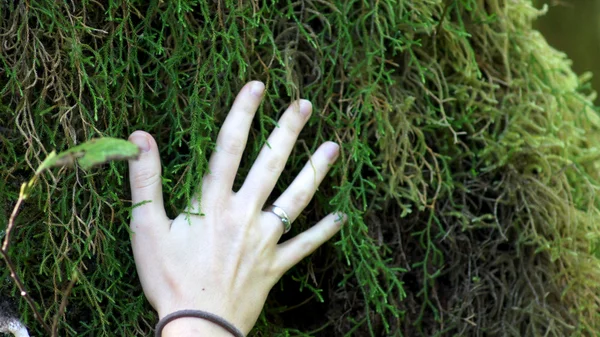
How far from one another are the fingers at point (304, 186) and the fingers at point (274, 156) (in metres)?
0.03

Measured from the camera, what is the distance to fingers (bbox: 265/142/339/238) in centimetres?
100

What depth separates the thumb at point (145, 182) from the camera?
0.92 meters

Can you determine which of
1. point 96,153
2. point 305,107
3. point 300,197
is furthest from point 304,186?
point 96,153

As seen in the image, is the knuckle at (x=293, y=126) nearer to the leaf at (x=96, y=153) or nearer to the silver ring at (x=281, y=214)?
the silver ring at (x=281, y=214)

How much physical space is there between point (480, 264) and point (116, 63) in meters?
0.67

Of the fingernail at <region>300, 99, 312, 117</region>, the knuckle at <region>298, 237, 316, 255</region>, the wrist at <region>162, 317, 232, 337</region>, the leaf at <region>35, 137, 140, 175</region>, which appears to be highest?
the leaf at <region>35, 137, 140, 175</region>

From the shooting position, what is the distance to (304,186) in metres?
1.00

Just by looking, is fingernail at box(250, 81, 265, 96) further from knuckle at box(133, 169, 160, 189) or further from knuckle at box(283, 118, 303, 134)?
knuckle at box(133, 169, 160, 189)

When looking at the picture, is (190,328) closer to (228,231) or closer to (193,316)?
(193,316)

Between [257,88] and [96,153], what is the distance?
1.52 ft

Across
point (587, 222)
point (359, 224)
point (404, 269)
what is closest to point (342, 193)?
point (359, 224)

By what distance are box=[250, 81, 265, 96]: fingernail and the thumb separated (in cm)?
16

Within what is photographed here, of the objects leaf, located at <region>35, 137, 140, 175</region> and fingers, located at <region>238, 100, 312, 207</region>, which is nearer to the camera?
leaf, located at <region>35, 137, 140, 175</region>

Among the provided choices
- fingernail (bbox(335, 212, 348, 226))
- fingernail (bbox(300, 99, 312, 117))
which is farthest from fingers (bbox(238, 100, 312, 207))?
fingernail (bbox(335, 212, 348, 226))
